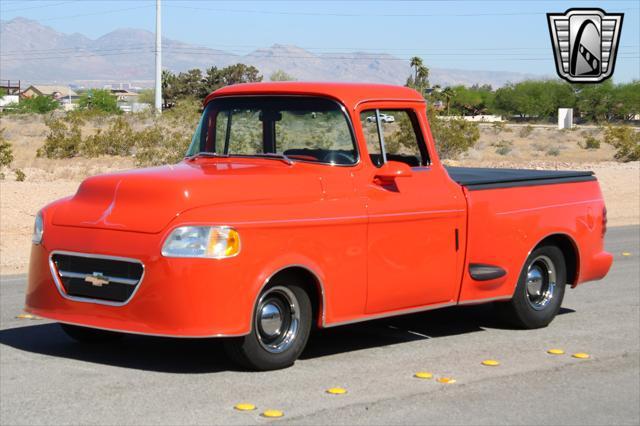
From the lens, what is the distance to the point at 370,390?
23.7 ft

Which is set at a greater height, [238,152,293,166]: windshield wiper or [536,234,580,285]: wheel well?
[238,152,293,166]: windshield wiper

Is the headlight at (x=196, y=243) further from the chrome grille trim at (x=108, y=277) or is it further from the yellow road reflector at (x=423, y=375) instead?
the yellow road reflector at (x=423, y=375)

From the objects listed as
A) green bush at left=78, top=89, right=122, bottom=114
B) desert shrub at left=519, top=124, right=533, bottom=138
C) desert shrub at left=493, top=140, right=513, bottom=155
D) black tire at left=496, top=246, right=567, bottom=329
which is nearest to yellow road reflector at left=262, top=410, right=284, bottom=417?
black tire at left=496, top=246, right=567, bottom=329

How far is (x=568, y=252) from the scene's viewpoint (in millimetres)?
10102

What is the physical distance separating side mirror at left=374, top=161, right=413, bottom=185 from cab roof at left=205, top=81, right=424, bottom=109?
522mm

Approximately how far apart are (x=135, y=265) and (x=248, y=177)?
987 mm

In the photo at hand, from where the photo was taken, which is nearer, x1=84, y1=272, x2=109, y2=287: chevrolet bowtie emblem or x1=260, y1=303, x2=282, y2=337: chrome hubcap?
x1=84, y1=272, x2=109, y2=287: chevrolet bowtie emblem

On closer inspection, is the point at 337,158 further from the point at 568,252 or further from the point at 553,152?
the point at 553,152

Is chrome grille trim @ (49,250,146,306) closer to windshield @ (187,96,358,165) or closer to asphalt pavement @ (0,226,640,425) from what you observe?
asphalt pavement @ (0,226,640,425)

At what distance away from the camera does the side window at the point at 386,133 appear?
8.50m

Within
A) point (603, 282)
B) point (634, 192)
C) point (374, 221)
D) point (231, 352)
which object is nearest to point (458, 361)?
point (374, 221)

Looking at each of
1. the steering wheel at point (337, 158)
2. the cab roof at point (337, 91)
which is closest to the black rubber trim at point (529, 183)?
the cab roof at point (337, 91)

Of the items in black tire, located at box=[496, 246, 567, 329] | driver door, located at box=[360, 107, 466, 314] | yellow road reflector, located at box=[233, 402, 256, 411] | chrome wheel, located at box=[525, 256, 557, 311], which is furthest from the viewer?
chrome wheel, located at box=[525, 256, 557, 311]

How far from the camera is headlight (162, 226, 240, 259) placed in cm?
714
